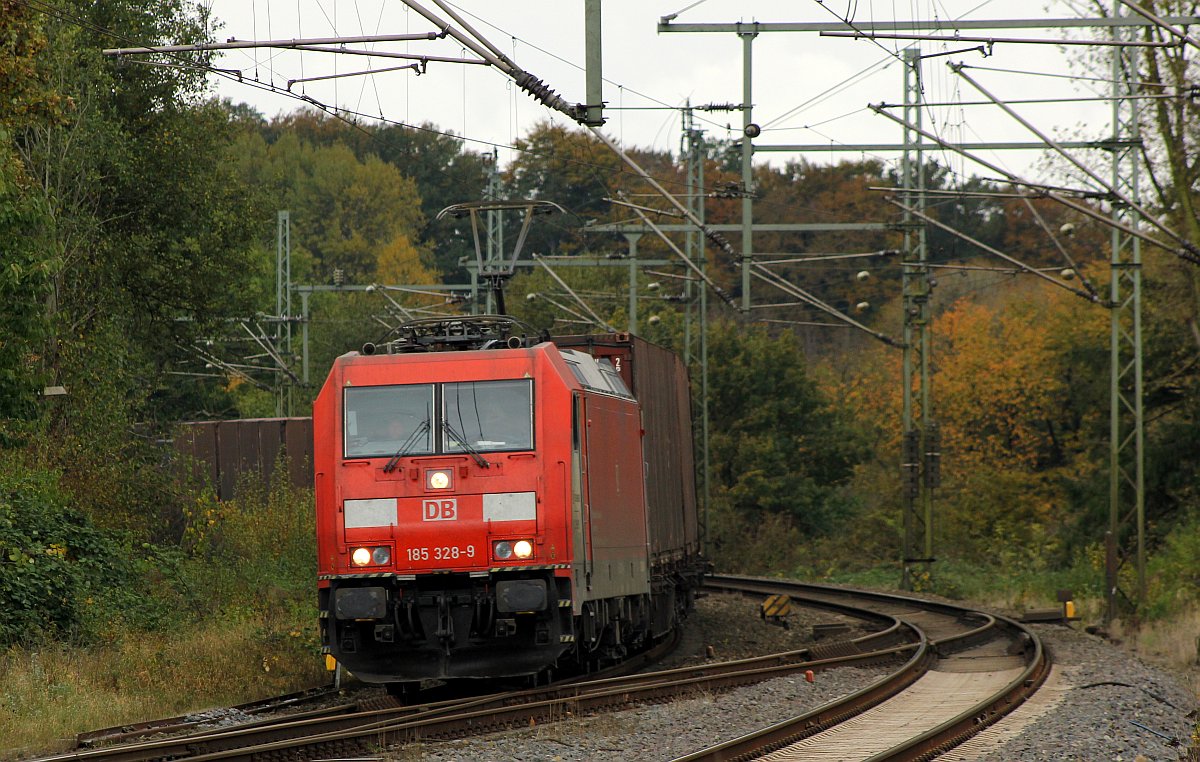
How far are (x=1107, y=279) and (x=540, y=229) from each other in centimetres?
3039

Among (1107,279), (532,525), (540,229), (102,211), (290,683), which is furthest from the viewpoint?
(540,229)

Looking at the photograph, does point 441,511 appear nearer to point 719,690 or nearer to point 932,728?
point 719,690

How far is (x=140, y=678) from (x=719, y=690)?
17.8 ft

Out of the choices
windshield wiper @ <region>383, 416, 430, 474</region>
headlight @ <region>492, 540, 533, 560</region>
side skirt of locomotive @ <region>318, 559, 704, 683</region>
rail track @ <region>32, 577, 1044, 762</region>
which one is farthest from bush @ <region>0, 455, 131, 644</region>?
headlight @ <region>492, 540, 533, 560</region>

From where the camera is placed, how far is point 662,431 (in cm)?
2014

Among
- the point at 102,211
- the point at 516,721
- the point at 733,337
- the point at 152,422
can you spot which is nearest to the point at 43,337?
the point at 516,721

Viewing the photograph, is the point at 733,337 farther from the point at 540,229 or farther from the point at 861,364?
the point at 540,229

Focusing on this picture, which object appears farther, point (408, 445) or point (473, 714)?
point (408, 445)

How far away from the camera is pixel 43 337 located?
697 inches

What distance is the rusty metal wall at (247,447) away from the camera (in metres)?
33.2

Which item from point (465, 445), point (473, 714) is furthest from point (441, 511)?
point (473, 714)

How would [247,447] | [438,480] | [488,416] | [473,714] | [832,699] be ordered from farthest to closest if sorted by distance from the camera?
1. [247,447]
2. [832,699]
3. [488,416]
4. [438,480]
5. [473,714]

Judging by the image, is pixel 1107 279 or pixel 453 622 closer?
pixel 453 622

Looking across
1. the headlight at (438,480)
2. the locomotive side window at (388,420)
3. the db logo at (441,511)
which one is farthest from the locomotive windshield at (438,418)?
the db logo at (441,511)
